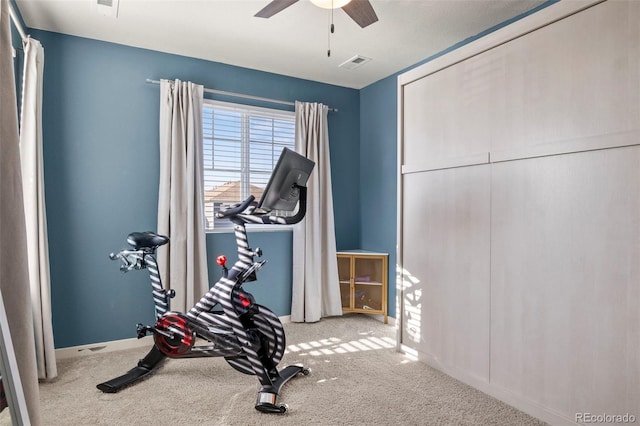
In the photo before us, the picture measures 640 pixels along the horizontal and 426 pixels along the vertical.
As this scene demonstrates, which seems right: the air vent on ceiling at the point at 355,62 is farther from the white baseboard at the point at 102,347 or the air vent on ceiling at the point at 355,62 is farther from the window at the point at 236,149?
the white baseboard at the point at 102,347

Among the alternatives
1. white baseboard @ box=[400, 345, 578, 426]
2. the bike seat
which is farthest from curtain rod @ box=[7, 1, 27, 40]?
white baseboard @ box=[400, 345, 578, 426]

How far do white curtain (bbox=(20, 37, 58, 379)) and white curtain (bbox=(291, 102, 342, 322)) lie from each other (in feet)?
7.04

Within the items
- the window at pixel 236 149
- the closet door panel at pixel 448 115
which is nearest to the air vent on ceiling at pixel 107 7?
the window at pixel 236 149

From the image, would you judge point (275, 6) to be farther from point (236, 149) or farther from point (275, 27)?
point (236, 149)

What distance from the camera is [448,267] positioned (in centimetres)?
279

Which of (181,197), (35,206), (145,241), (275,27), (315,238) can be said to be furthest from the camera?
(315,238)

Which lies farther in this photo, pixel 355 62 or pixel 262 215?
pixel 355 62

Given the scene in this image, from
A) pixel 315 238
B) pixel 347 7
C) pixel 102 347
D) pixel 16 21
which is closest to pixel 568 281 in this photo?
pixel 347 7

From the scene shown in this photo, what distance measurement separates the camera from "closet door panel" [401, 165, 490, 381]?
8.40ft

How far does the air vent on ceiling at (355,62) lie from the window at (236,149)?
31.4 inches

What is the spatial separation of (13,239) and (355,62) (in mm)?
3145

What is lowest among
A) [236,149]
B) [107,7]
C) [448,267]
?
[448,267]

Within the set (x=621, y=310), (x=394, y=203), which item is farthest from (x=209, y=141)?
(x=621, y=310)

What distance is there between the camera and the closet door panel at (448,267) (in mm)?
2561
